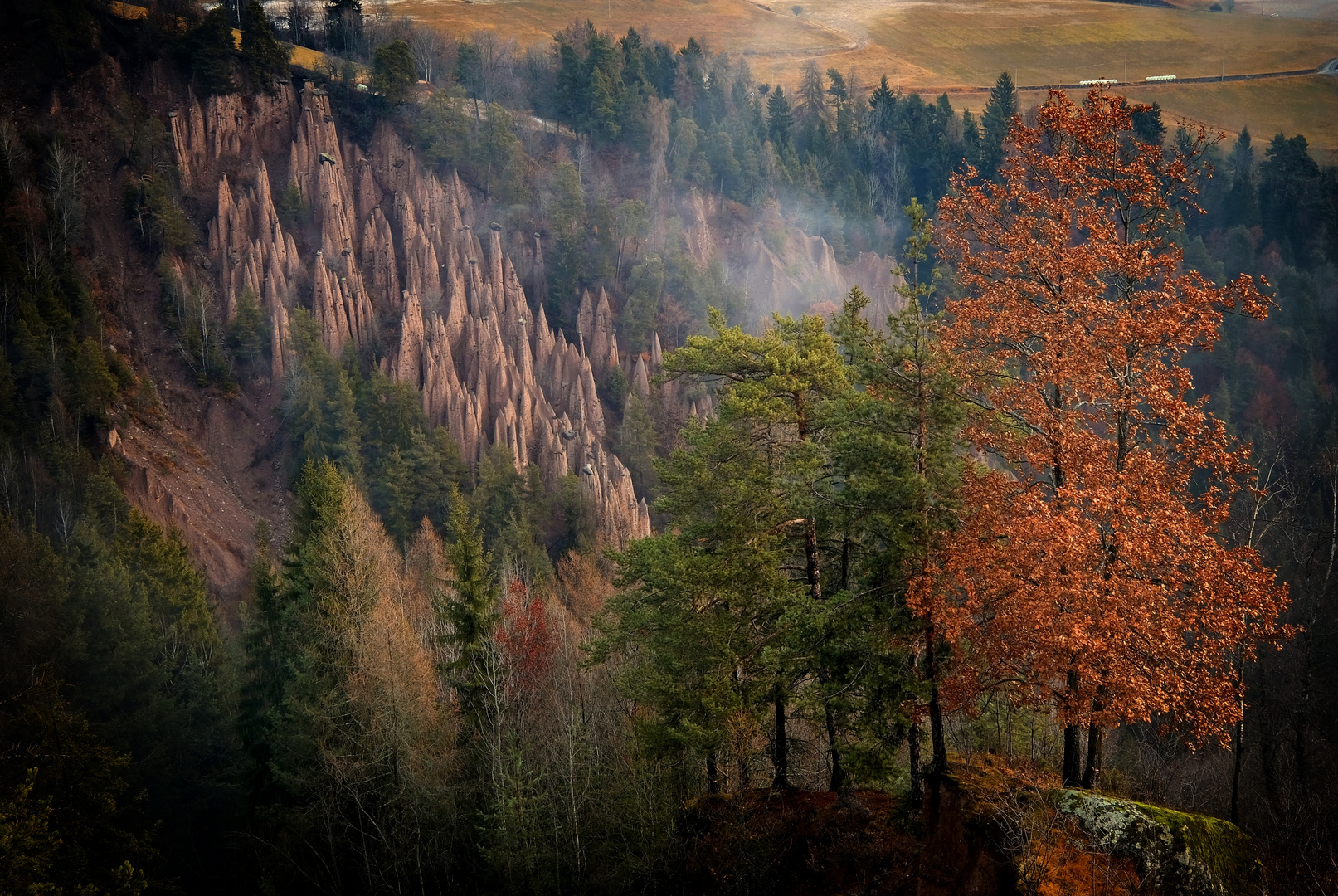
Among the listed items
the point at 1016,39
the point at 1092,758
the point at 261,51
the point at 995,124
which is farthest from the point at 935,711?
the point at 1016,39

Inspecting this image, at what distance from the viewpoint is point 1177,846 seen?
1068cm

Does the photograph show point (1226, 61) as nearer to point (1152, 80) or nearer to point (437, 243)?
point (1152, 80)

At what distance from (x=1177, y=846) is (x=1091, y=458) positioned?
469 centimetres

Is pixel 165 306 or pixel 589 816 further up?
pixel 165 306

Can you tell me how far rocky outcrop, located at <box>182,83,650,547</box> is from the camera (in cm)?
5650

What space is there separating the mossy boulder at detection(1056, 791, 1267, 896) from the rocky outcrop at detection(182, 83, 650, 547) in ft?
A: 131

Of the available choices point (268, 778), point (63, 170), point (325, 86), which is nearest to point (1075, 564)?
point (268, 778)

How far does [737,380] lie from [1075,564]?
284 inches

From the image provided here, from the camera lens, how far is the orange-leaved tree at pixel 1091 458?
11.5 meters

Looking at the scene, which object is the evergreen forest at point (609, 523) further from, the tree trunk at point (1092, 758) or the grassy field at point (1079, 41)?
the grassy field at point (1079, 41)

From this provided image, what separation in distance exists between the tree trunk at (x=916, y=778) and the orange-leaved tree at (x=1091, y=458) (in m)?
2.19

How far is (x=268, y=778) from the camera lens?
26.4 meters

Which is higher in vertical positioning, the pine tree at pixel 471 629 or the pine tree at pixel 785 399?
the pine tree at pixel 785 399

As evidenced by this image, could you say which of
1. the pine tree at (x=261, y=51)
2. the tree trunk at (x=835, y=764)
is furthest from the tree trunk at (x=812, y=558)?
the pine tree at (x=261, y=51)
